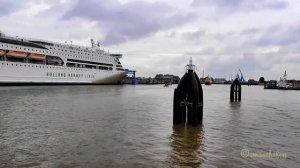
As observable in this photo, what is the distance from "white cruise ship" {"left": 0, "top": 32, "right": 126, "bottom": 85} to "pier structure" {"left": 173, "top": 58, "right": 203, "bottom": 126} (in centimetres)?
6431

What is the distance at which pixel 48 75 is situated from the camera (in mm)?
88000

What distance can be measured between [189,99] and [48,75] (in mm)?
75310

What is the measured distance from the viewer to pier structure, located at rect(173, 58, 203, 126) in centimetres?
1836

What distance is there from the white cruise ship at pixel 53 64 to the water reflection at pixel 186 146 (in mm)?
66124

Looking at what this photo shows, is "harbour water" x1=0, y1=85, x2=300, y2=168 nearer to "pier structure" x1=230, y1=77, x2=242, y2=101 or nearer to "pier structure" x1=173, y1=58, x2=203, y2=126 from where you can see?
"pier structure" x1=173, y1=58, x2=203, y2=126

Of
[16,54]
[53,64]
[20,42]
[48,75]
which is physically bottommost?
[48,75]

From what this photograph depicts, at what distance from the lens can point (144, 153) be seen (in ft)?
39.1

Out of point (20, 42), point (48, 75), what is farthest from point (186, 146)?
point (48, 75)

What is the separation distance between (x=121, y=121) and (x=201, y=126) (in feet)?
16.5

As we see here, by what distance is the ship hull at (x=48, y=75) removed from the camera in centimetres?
7550

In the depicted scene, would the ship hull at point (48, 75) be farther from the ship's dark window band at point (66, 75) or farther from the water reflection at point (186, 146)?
the water reflection at point (186, 146)

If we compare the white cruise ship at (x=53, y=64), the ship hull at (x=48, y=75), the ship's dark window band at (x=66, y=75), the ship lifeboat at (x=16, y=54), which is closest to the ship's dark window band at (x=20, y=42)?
the white cruise ship at (x=53, y=64)

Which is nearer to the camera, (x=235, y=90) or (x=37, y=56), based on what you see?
(x=235, y=90)

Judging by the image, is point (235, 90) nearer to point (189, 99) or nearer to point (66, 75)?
point (189, 99)
